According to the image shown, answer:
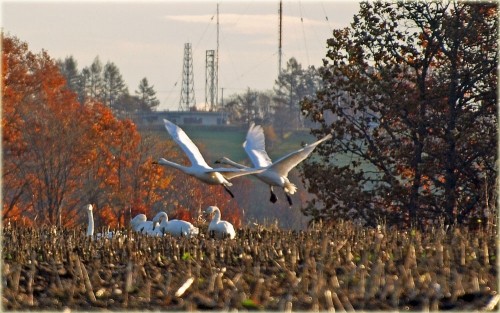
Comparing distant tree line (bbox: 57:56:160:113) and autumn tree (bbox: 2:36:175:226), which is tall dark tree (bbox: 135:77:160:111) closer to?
distant tree line (bbox: 57:56:160:113)

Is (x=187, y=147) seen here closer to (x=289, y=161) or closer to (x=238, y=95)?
(x=289, y=161)

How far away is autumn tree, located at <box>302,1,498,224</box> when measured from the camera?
31469 millimetres

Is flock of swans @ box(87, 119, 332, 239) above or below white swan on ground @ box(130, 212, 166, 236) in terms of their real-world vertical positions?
above

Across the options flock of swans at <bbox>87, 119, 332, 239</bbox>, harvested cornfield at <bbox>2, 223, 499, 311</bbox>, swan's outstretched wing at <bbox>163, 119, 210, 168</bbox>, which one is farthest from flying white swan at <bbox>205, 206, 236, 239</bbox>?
swan's outstretched wing at <bbox>163, 119, 210, 168</bbox>

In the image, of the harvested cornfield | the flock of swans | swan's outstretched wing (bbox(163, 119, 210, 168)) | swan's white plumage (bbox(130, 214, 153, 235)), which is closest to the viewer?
the harvested cornfield

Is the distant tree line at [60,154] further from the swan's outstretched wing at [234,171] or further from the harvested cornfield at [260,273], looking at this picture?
the harvested cornfield at [260,273]

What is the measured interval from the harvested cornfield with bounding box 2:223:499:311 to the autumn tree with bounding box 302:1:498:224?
1297 centimetres

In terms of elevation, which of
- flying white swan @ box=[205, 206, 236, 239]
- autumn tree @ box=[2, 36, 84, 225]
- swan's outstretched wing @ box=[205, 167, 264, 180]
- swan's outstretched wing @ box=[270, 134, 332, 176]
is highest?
autumn tree @ box=[2, 36, 84, 225]

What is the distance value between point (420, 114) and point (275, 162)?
6272mm

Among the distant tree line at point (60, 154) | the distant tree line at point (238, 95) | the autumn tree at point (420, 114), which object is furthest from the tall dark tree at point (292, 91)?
the autumn tree at point (420, 114)

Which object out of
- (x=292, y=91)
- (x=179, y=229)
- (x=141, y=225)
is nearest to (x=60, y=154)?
(x=141, y=225)

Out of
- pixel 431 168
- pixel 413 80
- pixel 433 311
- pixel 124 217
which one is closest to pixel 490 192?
pixel 431 168

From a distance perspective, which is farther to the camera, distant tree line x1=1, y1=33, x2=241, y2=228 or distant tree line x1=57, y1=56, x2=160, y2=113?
distant tree line x1=57, y1=56, x2=160, y2=113

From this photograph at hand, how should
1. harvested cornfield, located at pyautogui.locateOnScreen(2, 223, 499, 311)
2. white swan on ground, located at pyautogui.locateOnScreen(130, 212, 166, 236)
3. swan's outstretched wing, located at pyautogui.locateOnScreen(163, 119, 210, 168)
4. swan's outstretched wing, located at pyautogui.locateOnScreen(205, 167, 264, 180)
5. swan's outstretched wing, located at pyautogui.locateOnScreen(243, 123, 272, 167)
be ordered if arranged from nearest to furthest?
harvested cornfield, located at pyautogui.locateOnScreen(2, 223, 499, 311), white swan on ground, located at pyautogui.locateOnScreen(130, 212, 166, 236), swan's outstretched wing, located at pyautogui.locateOnScreen(205, 167, 264, 180), swan's outstretched wing, located at pyautogui.locateOnScreen(163, 119, 210, 168), swan's outstretched wing, located at pyautogui.locateOnScreen(243, 123, 272, 167)
